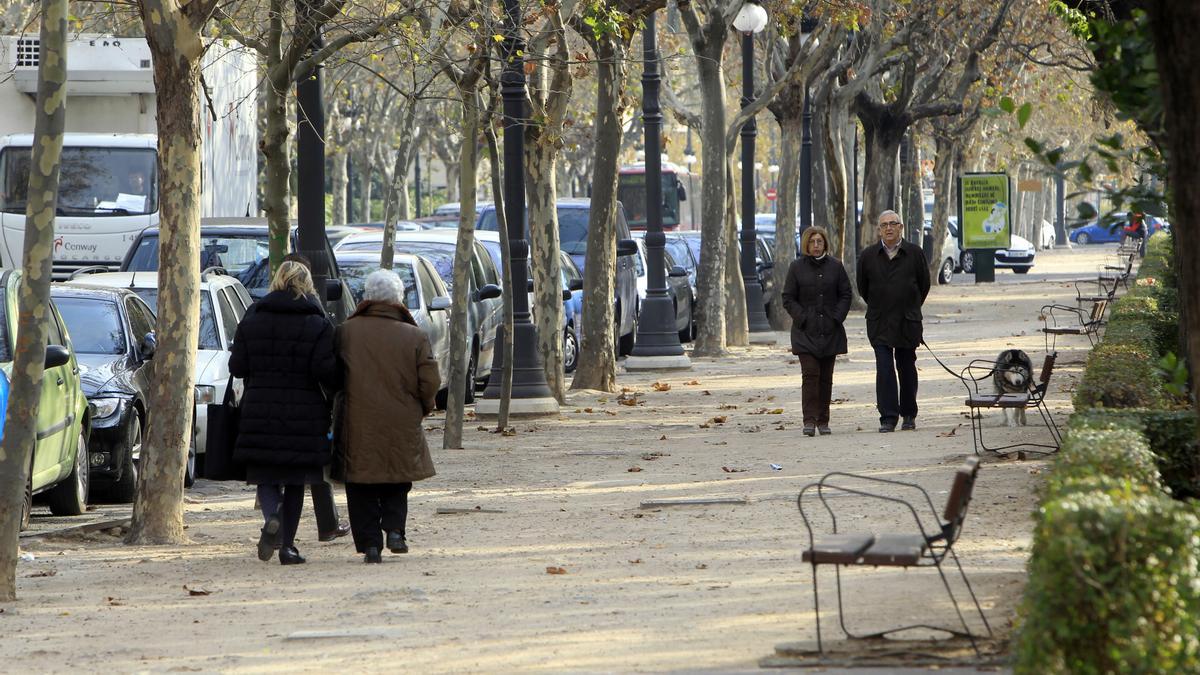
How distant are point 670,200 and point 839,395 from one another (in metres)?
27.6

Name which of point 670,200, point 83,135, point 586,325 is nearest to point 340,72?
point 670,200

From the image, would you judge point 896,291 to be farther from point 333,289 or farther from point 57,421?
point 57,421

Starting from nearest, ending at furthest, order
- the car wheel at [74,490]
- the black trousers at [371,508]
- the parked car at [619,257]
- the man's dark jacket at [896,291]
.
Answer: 1. the black trousers at [371,508]
2. the car wheel at [74,490]
3. the man's dark jacket at [896,291]
4. the parked car at [619,257]

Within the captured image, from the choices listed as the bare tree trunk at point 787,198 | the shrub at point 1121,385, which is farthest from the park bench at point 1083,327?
the shrub at point 1121,385

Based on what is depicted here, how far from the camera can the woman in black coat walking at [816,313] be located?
15.1 metres

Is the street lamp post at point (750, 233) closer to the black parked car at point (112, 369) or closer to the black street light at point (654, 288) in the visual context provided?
the black street light at point (654, 288)

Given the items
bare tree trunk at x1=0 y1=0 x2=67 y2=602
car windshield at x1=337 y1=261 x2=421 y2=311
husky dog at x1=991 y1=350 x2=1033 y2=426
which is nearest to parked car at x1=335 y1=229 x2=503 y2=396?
car windshield at x1=337 y1=261 x2=421 y2=311

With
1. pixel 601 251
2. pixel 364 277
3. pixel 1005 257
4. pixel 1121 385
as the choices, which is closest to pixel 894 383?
pixel 1121 385

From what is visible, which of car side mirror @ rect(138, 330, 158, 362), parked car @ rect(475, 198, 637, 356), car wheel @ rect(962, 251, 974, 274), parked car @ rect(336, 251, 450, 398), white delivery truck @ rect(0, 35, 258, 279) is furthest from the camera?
car wheel @ rect(962, 251, 974, 274)

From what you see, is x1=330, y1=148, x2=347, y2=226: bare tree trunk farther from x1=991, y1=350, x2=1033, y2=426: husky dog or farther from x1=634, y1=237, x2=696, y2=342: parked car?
x1=991, y1=350, x2=1033, y2=426: husky dog

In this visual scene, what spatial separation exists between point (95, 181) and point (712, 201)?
7959 millimetres

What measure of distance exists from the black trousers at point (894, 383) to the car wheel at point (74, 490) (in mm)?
6334

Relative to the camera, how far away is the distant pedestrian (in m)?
14.8

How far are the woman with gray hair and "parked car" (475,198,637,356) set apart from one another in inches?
584
